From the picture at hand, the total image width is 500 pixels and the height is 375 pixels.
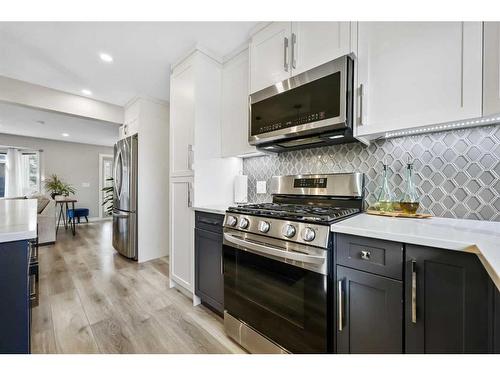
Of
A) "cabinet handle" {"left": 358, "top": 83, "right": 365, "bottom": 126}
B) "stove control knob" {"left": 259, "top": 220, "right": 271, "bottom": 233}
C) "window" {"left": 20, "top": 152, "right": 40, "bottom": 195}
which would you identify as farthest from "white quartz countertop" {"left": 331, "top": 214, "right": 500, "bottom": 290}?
"window" {"left": 20, "top": 152, "right": 40, "bottom": 195}

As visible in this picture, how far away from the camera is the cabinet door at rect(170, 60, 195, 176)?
6.84ft

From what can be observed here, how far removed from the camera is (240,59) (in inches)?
81.3

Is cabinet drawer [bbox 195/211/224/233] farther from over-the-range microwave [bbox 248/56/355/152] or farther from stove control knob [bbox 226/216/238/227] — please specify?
over-the-range microwave [bbox 248/56/355/152]

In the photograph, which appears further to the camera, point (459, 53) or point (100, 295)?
point (100, 295)

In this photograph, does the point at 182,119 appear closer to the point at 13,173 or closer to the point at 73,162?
the point at 73,162

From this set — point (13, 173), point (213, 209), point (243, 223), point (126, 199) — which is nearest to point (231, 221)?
point (243, 223)

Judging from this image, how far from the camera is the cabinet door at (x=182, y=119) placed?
2086 mm

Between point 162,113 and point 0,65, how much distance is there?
1.72 m

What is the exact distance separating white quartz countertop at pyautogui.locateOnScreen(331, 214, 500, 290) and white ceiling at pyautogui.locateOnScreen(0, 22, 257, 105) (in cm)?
179

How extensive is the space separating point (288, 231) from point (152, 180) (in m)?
2.67

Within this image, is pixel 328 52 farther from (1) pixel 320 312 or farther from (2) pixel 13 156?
(2) pixel 13 156

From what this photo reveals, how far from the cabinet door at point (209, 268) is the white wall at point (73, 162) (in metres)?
6.47
